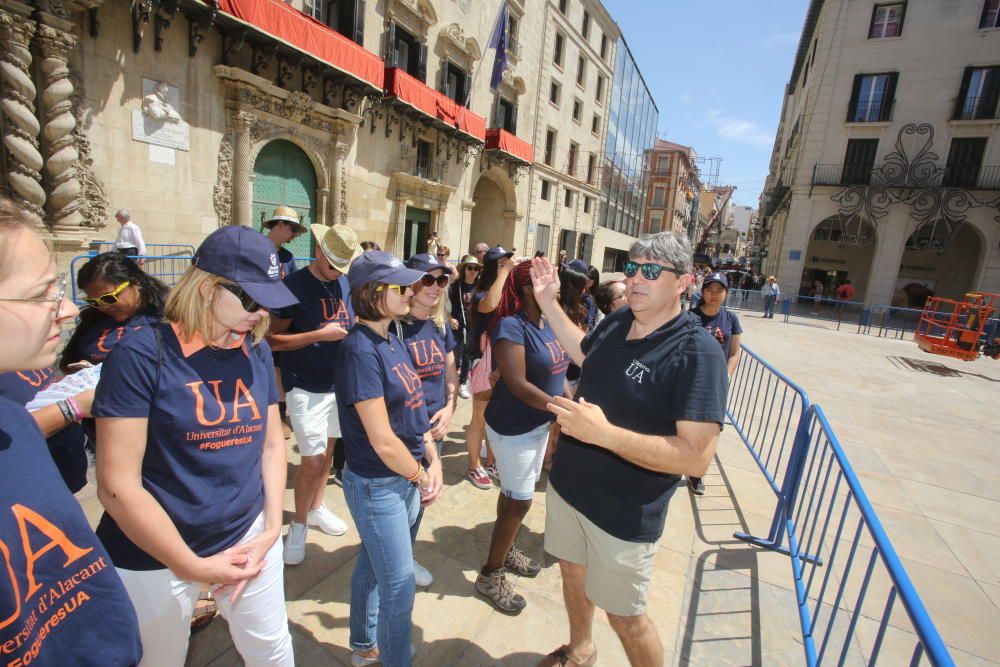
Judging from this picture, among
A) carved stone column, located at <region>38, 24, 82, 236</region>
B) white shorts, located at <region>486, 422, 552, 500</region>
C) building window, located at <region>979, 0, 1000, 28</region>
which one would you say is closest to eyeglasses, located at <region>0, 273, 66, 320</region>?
white shorts, located at <region>486, 422, 552, 500</region>

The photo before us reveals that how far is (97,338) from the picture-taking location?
7.92 feet

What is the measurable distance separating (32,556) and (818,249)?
33328mm

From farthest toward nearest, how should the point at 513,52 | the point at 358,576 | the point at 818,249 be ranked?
the point at 818,249
the point at 513,52
the point at 358,576

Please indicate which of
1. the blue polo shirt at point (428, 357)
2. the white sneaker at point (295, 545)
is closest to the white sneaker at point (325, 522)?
the white sneaker at point (295, 545)

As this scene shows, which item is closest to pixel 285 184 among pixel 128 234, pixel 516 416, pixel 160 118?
pixel 160 118

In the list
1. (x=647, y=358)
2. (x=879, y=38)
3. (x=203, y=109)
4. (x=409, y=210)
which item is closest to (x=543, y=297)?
(x=647, y=358)

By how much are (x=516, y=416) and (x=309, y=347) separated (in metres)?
1.53

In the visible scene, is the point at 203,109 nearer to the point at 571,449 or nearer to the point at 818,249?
the point at 571,449

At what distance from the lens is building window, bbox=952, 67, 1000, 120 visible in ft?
65.7

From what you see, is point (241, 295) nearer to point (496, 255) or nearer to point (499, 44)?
point (496, 255)

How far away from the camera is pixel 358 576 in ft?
7.25

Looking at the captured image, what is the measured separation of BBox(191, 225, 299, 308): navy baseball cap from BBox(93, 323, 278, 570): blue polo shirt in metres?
0.28

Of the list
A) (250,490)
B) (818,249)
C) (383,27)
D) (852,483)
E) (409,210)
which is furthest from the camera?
(818,249)

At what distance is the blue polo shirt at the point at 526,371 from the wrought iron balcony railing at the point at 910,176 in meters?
26.3
